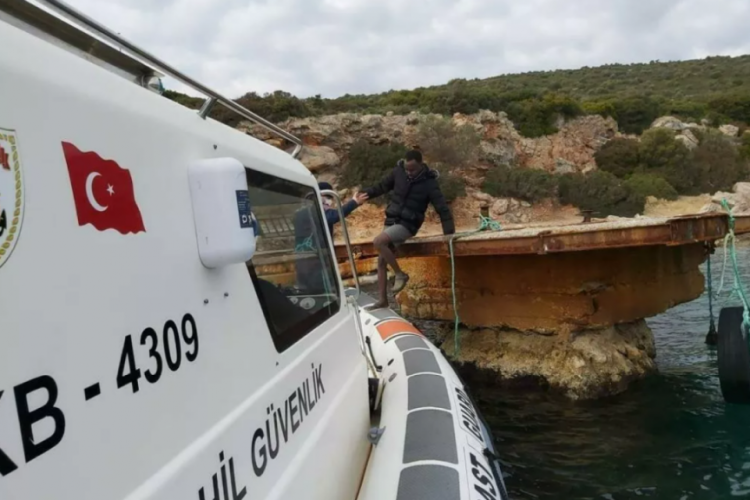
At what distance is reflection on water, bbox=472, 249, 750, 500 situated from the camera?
4.70 meters

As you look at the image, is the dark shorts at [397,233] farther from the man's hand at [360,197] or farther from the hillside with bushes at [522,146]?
the hillside with bushes at [522,146]

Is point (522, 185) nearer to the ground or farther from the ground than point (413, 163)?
farther from the ground

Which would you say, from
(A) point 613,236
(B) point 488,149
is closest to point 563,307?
(A) point 613,236

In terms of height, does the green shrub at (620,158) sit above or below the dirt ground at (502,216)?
above

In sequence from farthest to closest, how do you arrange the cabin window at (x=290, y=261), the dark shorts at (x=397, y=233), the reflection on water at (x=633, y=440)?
the dark shorts at (x=397, y=233), the reflection on water at (x=633, y=440), the cabin window at (x=290, y=261)

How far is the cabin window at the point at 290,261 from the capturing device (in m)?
2.27

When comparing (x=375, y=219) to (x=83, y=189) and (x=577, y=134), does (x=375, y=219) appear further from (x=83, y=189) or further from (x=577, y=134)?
(x=83, y=189)

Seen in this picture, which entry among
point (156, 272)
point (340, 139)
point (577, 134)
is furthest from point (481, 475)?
point (577, 134)

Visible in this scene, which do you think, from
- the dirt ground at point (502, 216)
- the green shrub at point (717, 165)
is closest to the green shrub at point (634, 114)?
the green shrub at point (717, 165)

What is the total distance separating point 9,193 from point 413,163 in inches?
245

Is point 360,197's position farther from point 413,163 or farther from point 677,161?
point 677,161

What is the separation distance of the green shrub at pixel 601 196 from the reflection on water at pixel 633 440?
16619 millimetres

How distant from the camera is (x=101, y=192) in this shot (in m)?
1.28

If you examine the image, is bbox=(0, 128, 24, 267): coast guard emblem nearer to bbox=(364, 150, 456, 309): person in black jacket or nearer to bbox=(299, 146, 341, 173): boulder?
bbox=(364, 150, 456, 309): person in black jacket
